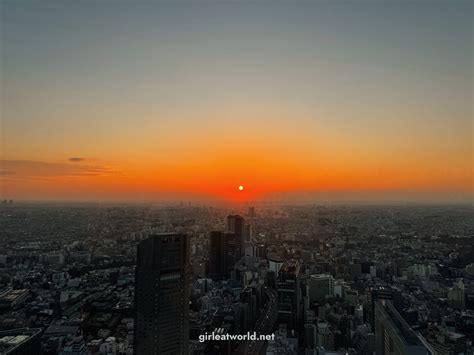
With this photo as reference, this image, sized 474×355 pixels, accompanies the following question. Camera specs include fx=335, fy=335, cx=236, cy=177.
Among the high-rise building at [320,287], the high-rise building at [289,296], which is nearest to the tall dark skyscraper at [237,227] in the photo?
the high-rise building at [289,296]

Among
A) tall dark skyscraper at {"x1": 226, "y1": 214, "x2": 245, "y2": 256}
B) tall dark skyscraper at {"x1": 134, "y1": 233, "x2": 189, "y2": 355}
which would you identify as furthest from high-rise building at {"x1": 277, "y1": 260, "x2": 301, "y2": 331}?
tall dark skyscraper at {"x1": 134, "y1": 233, "x2": 189, "y2": 355}

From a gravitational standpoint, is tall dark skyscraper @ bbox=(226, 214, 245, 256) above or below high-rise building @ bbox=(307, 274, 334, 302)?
above

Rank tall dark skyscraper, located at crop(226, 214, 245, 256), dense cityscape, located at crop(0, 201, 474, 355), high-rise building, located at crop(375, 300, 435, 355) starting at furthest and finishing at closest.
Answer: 1. tall dark skyscraper, located at crop(226, 214, 245, 256)
2. dense cityscape, located at crop(0, 201, 474, 355)
3. high-rise building, located at crop(375, 300, 435, 355)

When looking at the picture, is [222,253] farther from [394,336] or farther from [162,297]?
[394,336]

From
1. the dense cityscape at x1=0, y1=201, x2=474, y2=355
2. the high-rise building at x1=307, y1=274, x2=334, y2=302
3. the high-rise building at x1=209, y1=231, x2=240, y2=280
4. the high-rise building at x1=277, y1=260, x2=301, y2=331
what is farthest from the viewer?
the high-rise building at x1=209, y1=231, x2=240, y2=280

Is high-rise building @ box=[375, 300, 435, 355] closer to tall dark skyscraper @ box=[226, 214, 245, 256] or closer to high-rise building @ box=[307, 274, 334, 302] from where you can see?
high-rise building @ box=[307, 274, 334, 302]

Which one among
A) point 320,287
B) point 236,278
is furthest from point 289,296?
point 236,278

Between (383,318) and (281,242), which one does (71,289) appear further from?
(383,318)
